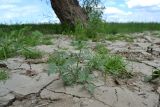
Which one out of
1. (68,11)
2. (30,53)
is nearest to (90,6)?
(68,11)

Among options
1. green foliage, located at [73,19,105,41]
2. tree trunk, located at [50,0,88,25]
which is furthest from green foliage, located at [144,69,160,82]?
tree trunk, located at [50,0,88,25]

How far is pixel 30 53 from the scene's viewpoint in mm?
5375

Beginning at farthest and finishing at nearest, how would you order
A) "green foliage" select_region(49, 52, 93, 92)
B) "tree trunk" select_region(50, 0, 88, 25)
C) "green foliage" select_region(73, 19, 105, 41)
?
"tree trunk" select_region(50, 0, 88, 25)
"green foliage" select_region(73, 19, 105, 41)
"green foliage" select_region(49, 52, 93, 92)

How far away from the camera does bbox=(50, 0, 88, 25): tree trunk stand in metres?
9.16

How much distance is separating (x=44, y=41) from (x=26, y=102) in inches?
101

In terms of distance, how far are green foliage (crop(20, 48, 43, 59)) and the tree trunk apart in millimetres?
3702

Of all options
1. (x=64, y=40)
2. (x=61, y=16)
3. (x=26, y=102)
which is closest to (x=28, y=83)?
(x=26, y=102)

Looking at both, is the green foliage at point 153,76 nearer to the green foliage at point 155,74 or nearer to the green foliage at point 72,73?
the green foliage at point 155,74

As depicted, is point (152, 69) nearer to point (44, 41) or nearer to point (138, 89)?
point (138, 89)

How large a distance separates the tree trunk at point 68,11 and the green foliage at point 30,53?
3.70m

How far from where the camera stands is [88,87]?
4180mm

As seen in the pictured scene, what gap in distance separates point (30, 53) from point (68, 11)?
3.92 meters

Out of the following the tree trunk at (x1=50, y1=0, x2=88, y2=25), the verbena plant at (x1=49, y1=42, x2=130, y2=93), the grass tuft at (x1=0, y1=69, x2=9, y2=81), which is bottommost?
the grass tuft at (x1=0, y1=69, x2=9, y2=81)

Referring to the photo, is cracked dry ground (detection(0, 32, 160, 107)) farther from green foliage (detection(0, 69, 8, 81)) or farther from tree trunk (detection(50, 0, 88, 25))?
tree trunk (detection(50, 0, 88, 25))
